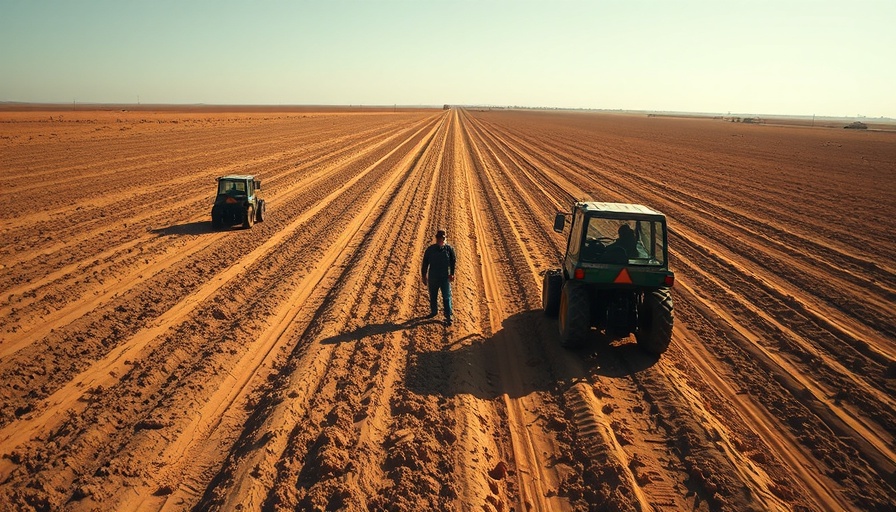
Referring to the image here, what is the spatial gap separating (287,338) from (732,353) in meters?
6.46

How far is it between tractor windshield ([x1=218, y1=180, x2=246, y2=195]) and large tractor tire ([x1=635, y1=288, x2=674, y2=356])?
10.9m

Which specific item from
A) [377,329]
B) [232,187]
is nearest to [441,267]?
[377,329]

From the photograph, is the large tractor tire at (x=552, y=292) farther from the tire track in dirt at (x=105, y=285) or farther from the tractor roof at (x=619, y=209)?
the tire track in dirt at (x=105, y=285)

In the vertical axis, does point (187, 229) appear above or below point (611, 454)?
above

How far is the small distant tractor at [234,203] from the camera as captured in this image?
14.5 m

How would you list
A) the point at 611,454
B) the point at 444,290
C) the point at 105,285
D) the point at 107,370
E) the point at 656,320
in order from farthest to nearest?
the point at 105,285, the point at 444,290, the point at 656,320, the point at 107,370, the point at 611,454

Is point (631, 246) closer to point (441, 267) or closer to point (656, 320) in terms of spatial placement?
point (656, 320)

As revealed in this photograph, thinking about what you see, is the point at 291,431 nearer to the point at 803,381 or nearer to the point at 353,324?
the point at 353,324

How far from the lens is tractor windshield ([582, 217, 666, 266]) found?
24.5 ft

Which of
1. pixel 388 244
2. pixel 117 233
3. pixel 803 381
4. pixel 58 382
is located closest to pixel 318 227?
pixel 388 244

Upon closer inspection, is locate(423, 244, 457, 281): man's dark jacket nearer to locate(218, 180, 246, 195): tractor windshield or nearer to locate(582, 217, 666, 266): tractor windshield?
locate(582, 217, 666, 266): tractor windshield

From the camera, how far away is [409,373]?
7176mm

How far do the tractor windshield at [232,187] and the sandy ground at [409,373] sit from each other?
46.9 inches

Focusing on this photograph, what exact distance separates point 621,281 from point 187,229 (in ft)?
38.8
